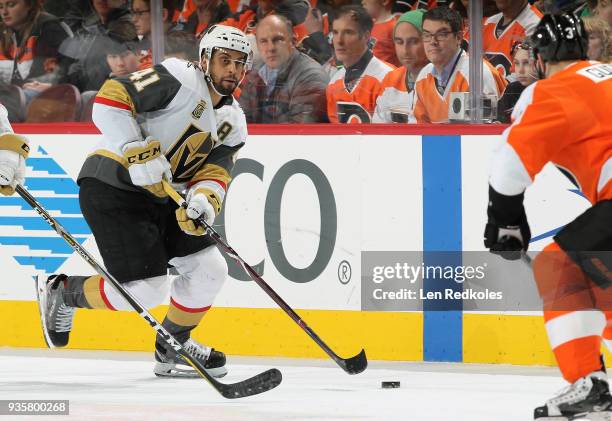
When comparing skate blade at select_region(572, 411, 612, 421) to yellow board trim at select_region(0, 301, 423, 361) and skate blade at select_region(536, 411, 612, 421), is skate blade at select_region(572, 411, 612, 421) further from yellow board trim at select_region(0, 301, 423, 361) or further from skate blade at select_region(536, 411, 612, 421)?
yellow board trim at select_region(0, 301, 423, 361)

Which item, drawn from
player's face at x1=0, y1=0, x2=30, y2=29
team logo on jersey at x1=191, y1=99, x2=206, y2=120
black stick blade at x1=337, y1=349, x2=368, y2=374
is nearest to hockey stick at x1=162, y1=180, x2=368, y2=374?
black stick blade at x1=337, y1=349, x2=368, y2=374

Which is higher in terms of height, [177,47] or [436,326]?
[177,47]

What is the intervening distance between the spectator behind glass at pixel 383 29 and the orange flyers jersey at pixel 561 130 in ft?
6.56

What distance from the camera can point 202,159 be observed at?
14.7ft

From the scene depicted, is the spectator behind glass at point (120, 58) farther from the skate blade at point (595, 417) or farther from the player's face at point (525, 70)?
the skate blade at point (595, 417)

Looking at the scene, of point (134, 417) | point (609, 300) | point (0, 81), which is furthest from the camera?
point (0, 81)

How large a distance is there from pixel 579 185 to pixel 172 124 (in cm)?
161

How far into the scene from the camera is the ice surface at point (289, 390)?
3.84m

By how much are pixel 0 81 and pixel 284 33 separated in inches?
52.8

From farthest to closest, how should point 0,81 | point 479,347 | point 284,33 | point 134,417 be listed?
point 0,81
point 284,33
point 479,347
point 134,417

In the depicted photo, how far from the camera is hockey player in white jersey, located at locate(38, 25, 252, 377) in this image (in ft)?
14.1

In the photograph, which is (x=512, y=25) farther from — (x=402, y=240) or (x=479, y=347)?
(x=479, y=347)

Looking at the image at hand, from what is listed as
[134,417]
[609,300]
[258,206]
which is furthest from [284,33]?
[609,300]


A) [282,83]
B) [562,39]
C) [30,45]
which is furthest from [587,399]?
[30,45]
